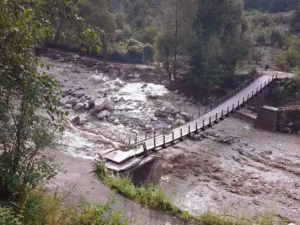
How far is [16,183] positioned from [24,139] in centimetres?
61

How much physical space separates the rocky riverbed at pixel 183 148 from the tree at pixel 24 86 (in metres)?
2.29

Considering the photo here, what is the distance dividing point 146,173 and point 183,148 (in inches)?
166

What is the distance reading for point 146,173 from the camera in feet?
33.1

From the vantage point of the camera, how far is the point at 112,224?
4.61 meters

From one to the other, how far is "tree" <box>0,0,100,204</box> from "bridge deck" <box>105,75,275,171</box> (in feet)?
15.6

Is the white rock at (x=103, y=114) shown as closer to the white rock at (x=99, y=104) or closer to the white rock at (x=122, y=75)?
the white rock at (x=99, y=104)

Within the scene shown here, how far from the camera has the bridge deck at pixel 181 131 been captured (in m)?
9.27

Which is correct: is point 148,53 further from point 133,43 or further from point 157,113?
point 157,113

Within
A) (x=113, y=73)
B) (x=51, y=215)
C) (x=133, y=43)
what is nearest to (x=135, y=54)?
(x=133, y=43)

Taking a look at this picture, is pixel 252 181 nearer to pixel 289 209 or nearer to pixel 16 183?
pixel 289 209

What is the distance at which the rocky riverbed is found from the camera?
9.88 meters

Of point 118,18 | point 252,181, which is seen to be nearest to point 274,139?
point 252,181

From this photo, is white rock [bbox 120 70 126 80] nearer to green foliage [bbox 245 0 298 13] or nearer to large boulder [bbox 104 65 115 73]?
large boulder [bbox 104 65 115 73]

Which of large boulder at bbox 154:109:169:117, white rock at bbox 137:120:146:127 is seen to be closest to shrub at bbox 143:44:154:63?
large boulder at bbox 154:109:169:117
